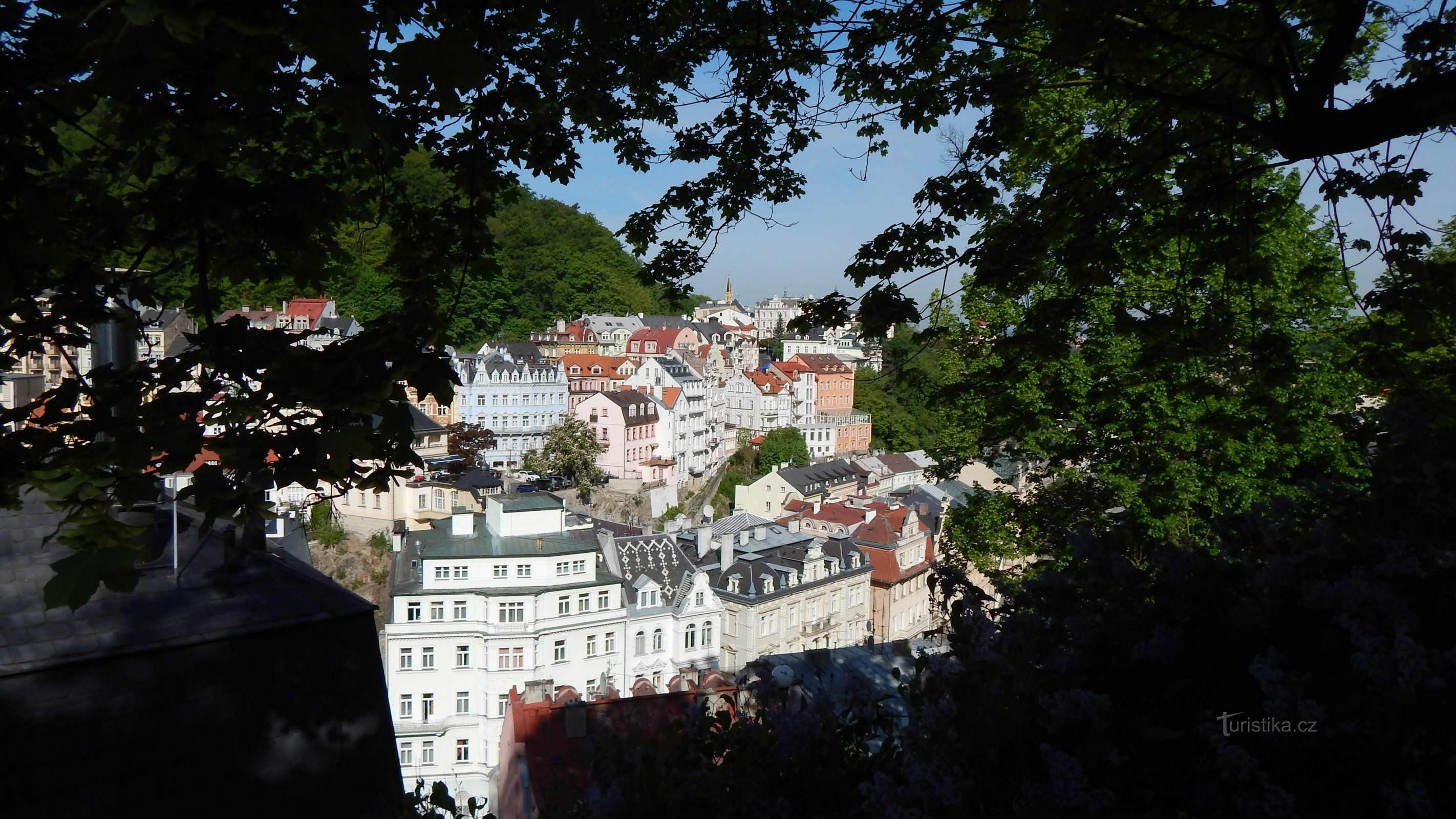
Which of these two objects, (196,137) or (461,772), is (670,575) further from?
(196,137)

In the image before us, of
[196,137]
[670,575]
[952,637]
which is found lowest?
[670,575]

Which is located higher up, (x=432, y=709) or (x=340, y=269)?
(x=340, y=269)

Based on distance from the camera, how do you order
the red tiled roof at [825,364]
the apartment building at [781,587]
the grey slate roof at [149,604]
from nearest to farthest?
the grey slate roof at [149,604]
the apartment building at [781,587]
the red tiled roof at [825,364]

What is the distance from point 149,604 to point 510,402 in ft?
133

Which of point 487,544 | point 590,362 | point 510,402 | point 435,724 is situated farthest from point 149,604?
point 590,362

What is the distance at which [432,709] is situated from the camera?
20.0 meters

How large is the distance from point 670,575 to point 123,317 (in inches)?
860

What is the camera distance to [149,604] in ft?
12.9

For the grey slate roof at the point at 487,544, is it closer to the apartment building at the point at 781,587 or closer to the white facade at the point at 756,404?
the apartment building at the point at 781,587

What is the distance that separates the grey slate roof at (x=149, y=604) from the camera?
3.68 meters

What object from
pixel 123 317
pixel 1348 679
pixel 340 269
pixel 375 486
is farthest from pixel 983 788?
pixel 340 269

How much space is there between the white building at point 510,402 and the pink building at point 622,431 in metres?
1.56

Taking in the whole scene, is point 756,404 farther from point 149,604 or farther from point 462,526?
point 149,604

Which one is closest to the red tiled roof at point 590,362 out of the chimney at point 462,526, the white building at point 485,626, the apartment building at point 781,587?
the apartment building at point 781,587
